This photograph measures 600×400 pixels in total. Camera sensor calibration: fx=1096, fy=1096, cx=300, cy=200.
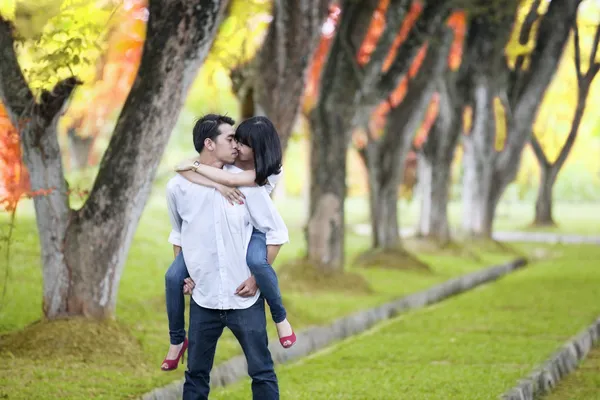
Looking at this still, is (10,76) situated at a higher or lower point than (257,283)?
higher

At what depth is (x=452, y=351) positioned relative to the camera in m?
11.2

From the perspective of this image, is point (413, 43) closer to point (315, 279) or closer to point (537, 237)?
point (315, 279)

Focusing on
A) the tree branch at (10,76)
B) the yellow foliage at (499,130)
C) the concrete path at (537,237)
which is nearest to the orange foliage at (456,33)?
the yellow foliage at (499,130)

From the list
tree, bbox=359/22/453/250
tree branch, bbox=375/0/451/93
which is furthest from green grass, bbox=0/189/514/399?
tree branch, bbox=375/0/451/93

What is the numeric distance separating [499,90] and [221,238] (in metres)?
20.0

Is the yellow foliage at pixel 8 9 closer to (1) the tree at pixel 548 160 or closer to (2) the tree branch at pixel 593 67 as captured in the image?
(1) the tree at pixel 548 160

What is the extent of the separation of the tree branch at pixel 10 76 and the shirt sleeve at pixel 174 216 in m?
3.86

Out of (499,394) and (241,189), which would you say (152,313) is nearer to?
(499,394)

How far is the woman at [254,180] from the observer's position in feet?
20.9

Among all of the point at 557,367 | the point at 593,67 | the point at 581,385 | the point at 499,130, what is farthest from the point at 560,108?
the point at 581,385

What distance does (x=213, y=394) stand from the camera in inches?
350

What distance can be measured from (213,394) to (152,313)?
4418 mm

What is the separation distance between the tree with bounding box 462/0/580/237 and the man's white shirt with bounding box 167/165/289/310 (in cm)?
1671

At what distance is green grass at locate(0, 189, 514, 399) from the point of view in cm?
869
